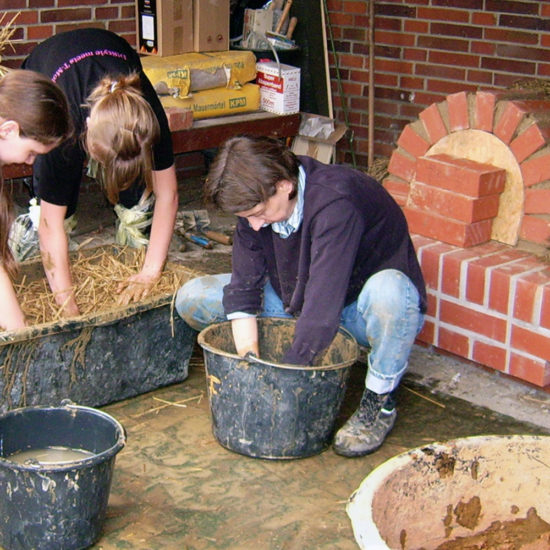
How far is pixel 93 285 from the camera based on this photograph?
3.90 m

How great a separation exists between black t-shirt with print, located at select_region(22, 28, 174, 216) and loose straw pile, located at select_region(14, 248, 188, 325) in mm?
419

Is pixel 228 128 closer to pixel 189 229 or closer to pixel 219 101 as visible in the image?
pixel 219 101

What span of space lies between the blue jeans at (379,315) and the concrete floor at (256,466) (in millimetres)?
291

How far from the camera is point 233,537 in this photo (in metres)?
2.77

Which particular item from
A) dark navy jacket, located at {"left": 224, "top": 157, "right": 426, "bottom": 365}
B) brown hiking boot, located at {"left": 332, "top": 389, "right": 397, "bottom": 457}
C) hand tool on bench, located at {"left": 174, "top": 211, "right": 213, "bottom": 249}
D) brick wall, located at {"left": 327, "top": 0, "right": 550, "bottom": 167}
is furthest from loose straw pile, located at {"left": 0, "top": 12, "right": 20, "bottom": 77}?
brown hiking boot, located at {"left": 332, "top": 389, "right": 397, "bottom": 457}

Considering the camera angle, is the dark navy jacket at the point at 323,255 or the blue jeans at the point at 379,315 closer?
the dark navy jacket at the point at 323,255

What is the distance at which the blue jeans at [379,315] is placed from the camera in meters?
3.13

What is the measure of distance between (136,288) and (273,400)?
1014 millimetres

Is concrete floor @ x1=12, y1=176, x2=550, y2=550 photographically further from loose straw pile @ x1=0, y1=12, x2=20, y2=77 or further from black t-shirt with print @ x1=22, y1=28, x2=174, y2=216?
loose straw pile @ x1=0, y1=12, x2=20, y2=77

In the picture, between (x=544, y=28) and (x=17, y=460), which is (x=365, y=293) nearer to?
(x=17, y=460)

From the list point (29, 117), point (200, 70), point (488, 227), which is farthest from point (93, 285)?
point (200, 70)

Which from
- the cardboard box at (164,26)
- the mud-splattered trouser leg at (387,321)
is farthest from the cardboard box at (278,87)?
the mud-splattered trouser leg at (387,321)

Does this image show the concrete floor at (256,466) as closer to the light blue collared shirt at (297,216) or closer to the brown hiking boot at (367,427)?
the brown hiking boot at (367,427)

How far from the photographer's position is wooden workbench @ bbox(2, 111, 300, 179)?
5.70 m
